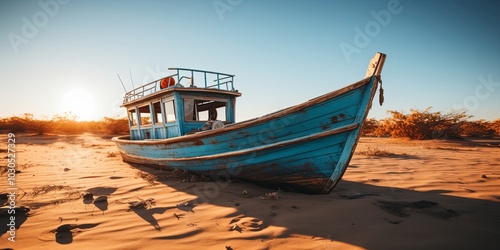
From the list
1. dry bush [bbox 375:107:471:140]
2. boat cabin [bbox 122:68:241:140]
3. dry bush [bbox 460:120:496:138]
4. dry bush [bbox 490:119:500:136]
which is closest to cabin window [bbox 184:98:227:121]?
boat cabin [bbox 122:68:241:140]

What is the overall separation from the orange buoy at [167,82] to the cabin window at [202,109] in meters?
Answer: 0.78

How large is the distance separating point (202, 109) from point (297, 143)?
4001 millimetres

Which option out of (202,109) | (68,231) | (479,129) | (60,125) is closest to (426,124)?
(479,129)

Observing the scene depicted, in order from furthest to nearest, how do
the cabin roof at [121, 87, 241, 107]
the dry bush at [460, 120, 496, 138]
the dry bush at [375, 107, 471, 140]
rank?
the dry bush at [460, 120, 496, 138] < the dry bush at [375, 107, 471, 140] < the cabin roof at [121, 87, 241, 107]

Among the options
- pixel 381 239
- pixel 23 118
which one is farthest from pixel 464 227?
pixel 23 118

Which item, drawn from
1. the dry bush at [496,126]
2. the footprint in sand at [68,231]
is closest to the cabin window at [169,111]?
the footprint in sand at [68,231]

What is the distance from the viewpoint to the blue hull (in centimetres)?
320

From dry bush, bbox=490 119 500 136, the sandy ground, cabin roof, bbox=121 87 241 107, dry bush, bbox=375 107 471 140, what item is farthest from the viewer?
dry bush, bbox=490 119 500 136

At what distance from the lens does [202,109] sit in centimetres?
676

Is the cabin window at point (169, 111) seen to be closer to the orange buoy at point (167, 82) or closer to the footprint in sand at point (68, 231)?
the orange buoy at point (167, 82)

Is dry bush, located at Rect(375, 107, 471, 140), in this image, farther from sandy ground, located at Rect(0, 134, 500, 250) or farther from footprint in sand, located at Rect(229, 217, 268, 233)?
footprint in sand, located at Rect(229, 217, 268, 233)

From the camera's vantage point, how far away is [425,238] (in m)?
2.16

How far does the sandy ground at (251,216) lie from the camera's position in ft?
7.16

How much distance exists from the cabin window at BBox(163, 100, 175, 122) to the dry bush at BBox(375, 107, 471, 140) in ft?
53.3
